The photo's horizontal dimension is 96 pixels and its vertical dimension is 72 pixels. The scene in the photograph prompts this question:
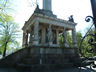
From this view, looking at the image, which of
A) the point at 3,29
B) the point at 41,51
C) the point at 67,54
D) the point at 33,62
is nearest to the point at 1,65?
the point at 33,62

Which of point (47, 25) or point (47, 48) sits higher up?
point (47, 25)

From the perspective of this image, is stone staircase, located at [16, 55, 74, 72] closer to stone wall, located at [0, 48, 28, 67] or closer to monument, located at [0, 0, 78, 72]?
monument, located at [0, 0, 78, 72]

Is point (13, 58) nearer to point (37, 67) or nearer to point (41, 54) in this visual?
point (41, 54)

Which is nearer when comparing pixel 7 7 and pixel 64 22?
pixel 7 7

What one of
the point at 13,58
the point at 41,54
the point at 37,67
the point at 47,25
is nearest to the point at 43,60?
the point at 41,54

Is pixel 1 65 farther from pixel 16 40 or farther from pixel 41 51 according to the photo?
pixel 16 40

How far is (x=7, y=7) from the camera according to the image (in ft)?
23.6

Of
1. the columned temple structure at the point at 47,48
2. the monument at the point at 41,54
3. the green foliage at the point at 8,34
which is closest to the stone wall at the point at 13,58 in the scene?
the monument at the point at 41,54

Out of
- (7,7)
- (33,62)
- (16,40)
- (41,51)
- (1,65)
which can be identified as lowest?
(1,65)

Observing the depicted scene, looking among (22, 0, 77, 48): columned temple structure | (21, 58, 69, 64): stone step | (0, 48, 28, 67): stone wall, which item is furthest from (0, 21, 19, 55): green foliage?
(21, 58, 69, 64): stone step

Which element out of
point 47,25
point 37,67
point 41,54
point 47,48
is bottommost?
point 37,67

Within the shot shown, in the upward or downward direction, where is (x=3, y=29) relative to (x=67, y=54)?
upward

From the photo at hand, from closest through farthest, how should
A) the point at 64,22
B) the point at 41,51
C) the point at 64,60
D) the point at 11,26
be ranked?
the point at 41,51, the point at 64,60, the point at 64,22, the point at 11,26

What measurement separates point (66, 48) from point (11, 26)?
40.4ft
